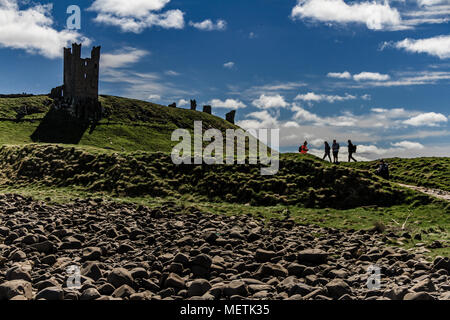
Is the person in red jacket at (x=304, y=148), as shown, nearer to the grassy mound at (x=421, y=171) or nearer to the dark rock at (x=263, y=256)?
the grassy mound at (x=421, y=171)

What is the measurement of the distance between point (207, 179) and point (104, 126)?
5458cm

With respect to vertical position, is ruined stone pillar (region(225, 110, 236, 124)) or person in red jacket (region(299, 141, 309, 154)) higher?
ruined stone pillar (region(225, 110, 236, 124))

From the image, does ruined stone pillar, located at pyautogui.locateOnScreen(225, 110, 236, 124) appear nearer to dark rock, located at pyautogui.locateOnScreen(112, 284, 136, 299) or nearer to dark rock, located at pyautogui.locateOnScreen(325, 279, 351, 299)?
dark rock, located at pyautogui.locateOnScreen(325, 279, 351, 299)

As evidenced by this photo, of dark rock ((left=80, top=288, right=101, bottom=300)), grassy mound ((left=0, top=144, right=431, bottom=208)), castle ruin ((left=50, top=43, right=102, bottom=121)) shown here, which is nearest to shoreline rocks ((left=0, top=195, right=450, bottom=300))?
dark rock ((left=80, top=288, right=101, bottom=300))

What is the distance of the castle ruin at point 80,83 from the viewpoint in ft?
271

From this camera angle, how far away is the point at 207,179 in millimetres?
26641

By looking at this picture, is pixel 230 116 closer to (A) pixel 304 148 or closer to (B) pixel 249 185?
(A) pixel 304 148

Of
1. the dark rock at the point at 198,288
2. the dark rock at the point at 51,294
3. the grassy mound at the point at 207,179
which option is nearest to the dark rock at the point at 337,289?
the dark rock at the point at 198,288

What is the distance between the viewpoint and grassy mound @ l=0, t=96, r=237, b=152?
2474 inches

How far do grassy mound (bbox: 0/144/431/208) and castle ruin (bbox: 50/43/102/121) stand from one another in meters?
51.2

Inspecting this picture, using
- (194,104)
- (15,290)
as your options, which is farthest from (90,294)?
(194,104)

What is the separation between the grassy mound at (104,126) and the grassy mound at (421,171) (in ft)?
124

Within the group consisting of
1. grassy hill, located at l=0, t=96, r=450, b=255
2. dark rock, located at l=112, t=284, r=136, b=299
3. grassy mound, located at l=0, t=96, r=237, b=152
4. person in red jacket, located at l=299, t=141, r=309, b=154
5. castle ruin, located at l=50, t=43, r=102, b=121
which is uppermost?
castle ruin, located at l=50, t=43, r=102, b=121
